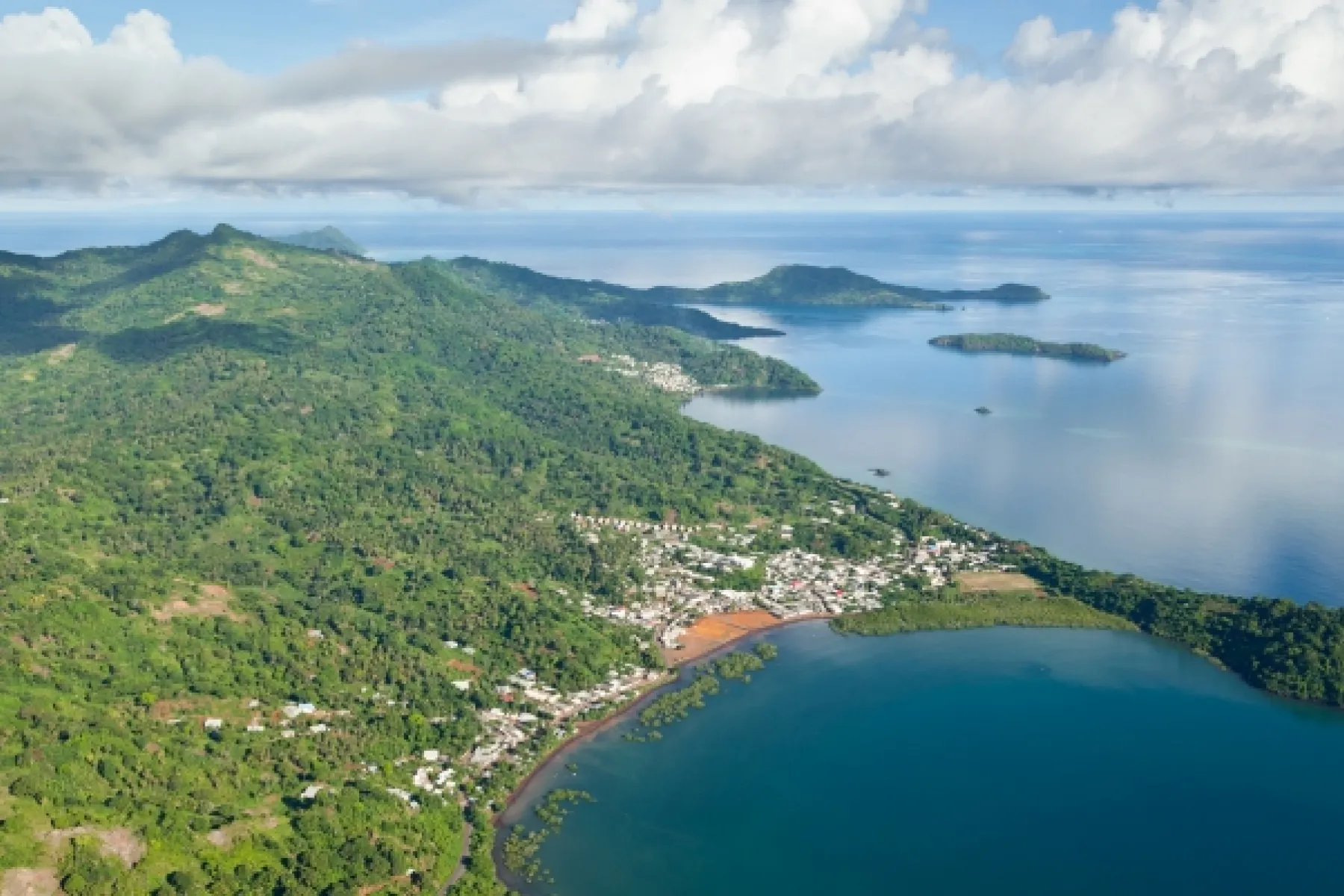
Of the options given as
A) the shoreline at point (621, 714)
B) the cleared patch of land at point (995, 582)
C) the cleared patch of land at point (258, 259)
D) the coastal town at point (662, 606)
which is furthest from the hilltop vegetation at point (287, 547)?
the cleared patch of land at point (995, 582)

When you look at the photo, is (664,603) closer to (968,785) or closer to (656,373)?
(968,785)

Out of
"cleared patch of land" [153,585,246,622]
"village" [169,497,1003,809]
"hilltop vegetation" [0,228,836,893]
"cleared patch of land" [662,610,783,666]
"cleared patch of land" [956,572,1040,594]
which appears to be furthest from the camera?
"cleared patch of land" [956,572,1040,594]

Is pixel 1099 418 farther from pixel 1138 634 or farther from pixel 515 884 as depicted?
pixel 515 884

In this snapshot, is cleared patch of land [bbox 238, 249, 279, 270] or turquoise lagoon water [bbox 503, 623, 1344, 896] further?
cleared patch of land [bbox 238, 249, 279, 270]

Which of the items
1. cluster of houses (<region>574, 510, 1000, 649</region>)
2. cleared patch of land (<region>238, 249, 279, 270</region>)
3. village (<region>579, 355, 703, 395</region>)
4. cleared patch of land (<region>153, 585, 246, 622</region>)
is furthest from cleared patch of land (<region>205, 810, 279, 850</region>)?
cleared patch of land (<region>238, 249, 279, 270</region>)

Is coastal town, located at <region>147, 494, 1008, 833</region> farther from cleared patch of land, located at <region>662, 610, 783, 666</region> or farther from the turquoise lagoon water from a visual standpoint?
the turquoise lagoon water

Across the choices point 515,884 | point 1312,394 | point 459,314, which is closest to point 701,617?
point 515,884
